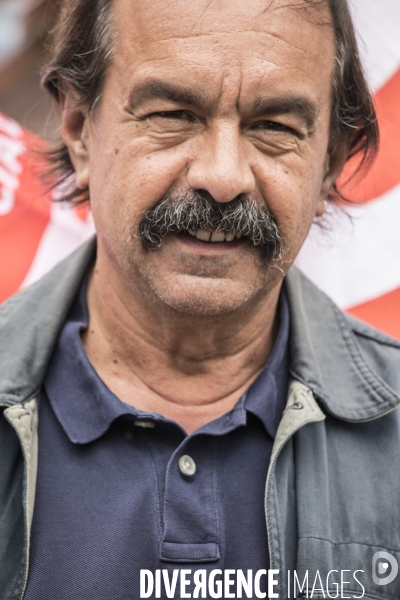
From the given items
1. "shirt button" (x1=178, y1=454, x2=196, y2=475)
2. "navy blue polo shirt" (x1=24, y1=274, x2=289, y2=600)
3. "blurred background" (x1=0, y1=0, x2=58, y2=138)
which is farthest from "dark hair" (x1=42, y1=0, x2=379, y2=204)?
"blurred background" (x1=0, y1=0, x2=58, y2=138)

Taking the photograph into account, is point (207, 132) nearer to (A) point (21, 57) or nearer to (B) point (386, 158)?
(B) point (386, 158)

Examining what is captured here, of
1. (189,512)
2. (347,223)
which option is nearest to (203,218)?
(189,512)

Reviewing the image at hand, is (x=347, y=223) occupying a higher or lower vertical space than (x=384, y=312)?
higher

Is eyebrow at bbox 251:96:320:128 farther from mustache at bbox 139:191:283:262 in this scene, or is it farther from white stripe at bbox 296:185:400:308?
white stripe at bbox 296:185:400:308

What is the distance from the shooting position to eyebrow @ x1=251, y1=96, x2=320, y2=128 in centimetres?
206

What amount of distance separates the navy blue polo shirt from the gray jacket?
2.3 inches

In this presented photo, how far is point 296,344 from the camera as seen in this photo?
2377mm

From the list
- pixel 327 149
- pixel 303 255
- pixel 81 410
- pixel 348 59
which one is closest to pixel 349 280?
pixel 303 255

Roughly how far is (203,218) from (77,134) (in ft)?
2.32

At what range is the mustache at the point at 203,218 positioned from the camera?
202 centimetres

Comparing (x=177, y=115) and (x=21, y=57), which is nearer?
(x=177, y=115)

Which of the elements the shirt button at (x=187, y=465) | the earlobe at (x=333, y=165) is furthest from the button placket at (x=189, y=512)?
the earlobe at (x=333, y=165)

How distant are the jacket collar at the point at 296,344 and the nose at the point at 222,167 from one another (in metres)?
0.60

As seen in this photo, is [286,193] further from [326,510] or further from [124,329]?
[326,510]
